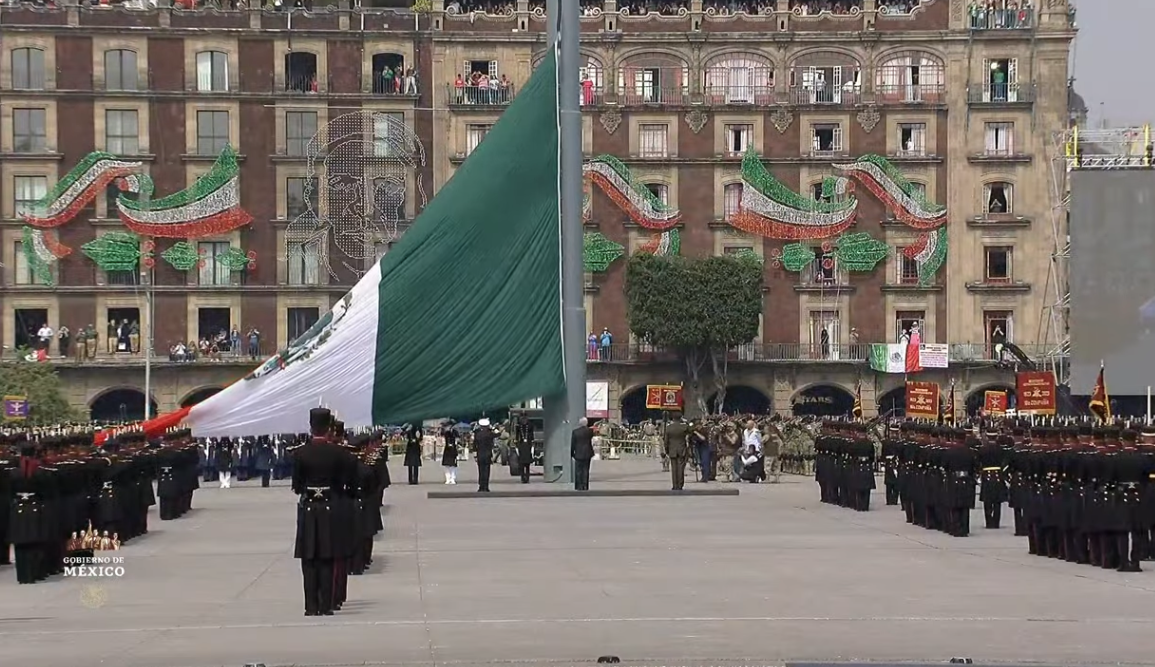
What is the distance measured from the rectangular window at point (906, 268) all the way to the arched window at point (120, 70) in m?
30.6

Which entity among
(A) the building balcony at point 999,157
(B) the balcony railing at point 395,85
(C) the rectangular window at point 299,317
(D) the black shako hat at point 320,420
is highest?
(B) the balcony railing at point 395,85

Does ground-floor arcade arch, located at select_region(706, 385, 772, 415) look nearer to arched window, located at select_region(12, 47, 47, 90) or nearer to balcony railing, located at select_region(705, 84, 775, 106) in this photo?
balcony railing, located at select_region(705, 84, 775, 106)

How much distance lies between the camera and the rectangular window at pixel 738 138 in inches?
3243

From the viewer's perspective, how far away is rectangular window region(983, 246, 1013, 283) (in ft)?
270

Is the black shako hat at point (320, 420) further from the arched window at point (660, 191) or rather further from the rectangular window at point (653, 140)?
the rectangular window at point (653, 140)

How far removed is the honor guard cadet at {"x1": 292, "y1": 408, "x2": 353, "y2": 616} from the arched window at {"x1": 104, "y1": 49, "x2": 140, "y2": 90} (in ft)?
212

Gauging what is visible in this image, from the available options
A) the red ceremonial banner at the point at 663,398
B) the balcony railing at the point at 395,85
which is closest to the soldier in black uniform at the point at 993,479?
the red ceremonial banner at the point at 663,398

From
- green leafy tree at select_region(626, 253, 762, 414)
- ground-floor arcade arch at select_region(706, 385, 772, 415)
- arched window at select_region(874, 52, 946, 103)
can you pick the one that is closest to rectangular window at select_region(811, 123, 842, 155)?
arched window at select_region(874, 52, 946, 103)

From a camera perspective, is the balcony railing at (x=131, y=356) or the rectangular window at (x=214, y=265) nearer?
the balcony railing at (x=131, y=356)

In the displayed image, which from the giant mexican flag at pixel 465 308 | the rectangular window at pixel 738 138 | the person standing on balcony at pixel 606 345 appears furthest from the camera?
the rectangular window at pixel 738 138

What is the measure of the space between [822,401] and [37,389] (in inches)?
1223

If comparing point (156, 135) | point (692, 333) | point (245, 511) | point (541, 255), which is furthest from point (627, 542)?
point (156, 135)

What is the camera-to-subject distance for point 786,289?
8331cm

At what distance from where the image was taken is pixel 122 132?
80.9 m
